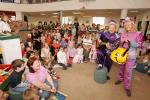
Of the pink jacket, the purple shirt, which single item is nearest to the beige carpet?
the purple shirt

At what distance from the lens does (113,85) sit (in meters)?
3.20

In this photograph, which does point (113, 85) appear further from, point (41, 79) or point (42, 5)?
point (42, 5)

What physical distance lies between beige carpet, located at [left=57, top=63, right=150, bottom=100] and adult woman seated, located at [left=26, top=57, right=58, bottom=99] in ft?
1.62

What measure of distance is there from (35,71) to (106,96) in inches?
57.8

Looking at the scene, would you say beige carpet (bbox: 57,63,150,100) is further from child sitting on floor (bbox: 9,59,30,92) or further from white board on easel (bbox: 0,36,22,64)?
white board on easel (bbox: 0,36,22,64)

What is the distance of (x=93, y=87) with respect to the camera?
3.08 metres

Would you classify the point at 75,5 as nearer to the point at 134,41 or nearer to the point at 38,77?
the point at 134,41

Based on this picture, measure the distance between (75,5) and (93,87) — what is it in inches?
282

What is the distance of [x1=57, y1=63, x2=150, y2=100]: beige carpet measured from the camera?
2.74 m

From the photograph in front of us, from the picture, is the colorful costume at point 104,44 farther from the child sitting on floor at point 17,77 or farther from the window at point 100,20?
the window at point 100,20

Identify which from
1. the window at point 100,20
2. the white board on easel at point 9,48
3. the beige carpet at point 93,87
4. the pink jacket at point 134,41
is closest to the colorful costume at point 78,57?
the beige carpet at point 93,87

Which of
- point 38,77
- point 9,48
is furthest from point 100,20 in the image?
point 38,77

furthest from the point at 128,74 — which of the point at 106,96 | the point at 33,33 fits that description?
the point at 33,33

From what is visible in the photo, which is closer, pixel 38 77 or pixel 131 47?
pixel 38 77
